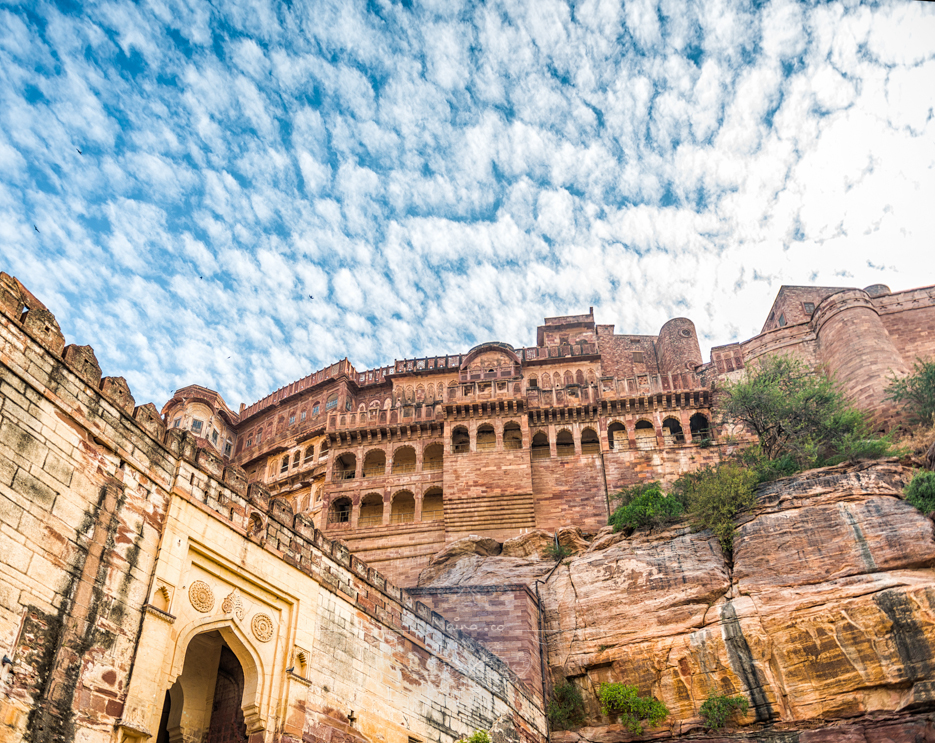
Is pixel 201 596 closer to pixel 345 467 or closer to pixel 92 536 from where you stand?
pixel 92 536

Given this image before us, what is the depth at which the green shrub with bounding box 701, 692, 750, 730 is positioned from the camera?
794 inches

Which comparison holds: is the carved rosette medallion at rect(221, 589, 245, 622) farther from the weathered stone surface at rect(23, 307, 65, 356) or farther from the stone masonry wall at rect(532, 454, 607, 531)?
the stone masonry wall at rect(532, 454, 607, 531)

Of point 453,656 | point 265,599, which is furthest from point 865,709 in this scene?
point 265,599

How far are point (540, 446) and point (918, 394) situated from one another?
52.1ft

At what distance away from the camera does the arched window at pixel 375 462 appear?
38688mm

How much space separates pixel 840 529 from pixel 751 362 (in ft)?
54.8

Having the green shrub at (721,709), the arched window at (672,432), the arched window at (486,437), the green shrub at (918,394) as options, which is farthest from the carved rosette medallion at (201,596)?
the green shrub at (918,394)

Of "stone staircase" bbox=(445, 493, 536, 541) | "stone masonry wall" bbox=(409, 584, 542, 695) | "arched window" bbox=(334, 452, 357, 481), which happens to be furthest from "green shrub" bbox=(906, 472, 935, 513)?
"arched window" bbox=(334, 452, 357, 481)

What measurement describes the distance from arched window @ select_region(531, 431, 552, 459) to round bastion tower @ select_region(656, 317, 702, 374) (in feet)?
26.4

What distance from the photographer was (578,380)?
137ft

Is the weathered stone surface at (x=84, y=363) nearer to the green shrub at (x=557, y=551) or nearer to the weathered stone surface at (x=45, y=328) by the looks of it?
the weathered stone surface at (x=45, y=328)

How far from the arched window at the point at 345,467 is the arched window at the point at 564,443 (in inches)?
391

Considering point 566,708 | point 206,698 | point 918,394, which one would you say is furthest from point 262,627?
point 918,394

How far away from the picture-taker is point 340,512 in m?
37.4
